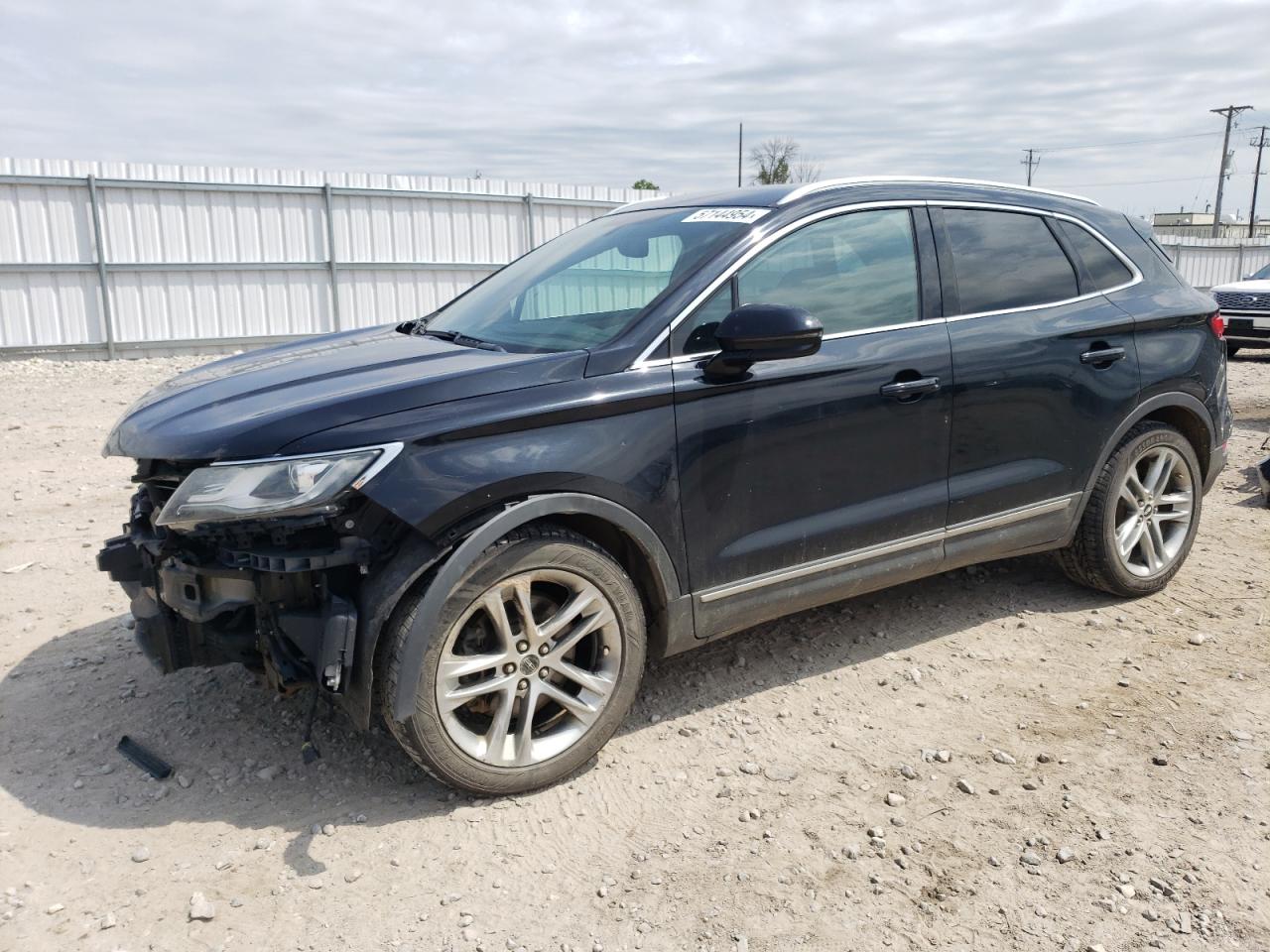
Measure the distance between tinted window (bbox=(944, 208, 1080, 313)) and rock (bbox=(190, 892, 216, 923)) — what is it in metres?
3.26

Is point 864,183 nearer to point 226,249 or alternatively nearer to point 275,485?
point 275,485

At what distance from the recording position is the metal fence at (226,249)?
47.5 feet

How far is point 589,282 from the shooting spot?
418 centimetres

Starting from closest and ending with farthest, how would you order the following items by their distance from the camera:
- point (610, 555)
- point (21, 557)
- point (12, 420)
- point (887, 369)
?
point (610, 555) → point (887, 369) → point (21, 557) → point (12, 420)

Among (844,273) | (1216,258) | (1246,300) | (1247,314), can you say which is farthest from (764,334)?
(1216,258)

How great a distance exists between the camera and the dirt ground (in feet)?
8.73

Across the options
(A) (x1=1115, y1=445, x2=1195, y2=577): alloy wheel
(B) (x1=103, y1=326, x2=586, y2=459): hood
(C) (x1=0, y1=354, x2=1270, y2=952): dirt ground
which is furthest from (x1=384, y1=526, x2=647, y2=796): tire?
(A) (x1=1115, y1=445, x2=1195, y2=577): alloy wheel

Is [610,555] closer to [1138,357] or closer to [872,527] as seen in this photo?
[872,527]

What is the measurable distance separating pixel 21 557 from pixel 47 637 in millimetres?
1162

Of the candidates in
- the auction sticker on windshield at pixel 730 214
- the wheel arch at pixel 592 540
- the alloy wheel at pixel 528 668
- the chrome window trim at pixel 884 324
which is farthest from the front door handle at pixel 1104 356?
the alloy wheel at pixel 528 668

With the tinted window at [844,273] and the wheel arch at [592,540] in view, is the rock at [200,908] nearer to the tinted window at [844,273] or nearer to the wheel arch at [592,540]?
the wheel arch at [592,540]

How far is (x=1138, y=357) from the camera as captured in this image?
4504 mm

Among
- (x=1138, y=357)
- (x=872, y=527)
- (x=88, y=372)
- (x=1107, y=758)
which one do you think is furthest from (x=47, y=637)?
(x=88, y=372)

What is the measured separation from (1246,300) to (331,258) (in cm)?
1386
